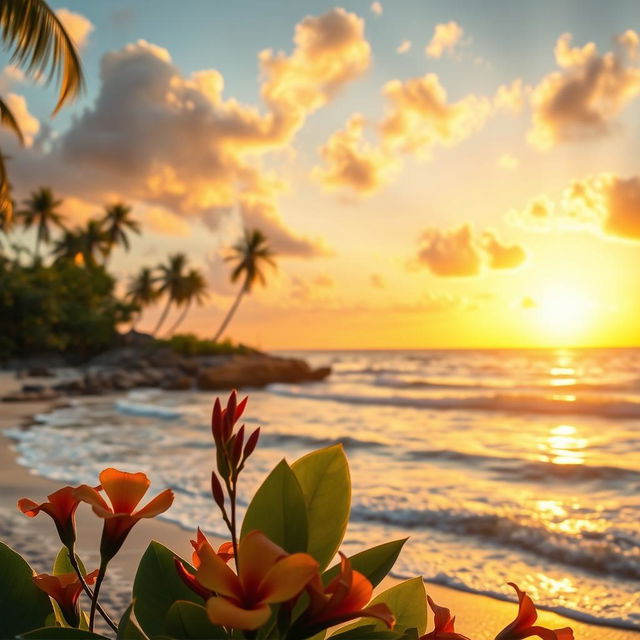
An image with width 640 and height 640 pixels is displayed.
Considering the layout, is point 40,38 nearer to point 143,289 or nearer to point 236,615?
point 236,615

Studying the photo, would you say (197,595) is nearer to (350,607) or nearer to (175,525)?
(350,607)

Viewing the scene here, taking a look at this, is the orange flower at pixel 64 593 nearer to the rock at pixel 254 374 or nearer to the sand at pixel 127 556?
the sand at pixel 127 556

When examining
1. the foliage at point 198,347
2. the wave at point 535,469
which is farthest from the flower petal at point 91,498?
the foliage at point 198,347

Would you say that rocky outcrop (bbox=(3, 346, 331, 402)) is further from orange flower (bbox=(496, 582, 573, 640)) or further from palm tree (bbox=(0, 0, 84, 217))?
orange flower (bbox=(496, 582, 573, 640))

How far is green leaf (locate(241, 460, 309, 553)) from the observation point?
0.82 metres

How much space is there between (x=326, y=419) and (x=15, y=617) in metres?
15.8

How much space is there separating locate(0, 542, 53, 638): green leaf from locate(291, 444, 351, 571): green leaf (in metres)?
0.40

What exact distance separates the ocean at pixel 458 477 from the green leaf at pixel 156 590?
353 cm

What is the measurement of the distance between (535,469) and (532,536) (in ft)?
11.1

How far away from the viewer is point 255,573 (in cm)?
70

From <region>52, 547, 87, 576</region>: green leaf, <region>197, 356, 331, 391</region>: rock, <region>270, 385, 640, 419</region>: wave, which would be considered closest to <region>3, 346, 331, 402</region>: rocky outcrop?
<region>197, 356, 331, 391</region>: rock

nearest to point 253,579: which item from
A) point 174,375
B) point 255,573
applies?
point 255,573

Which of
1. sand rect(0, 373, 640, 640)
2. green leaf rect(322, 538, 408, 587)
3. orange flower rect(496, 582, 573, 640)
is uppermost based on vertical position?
green leaf rect(322, 538, 408, 587)

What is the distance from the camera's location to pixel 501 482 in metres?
7.88
